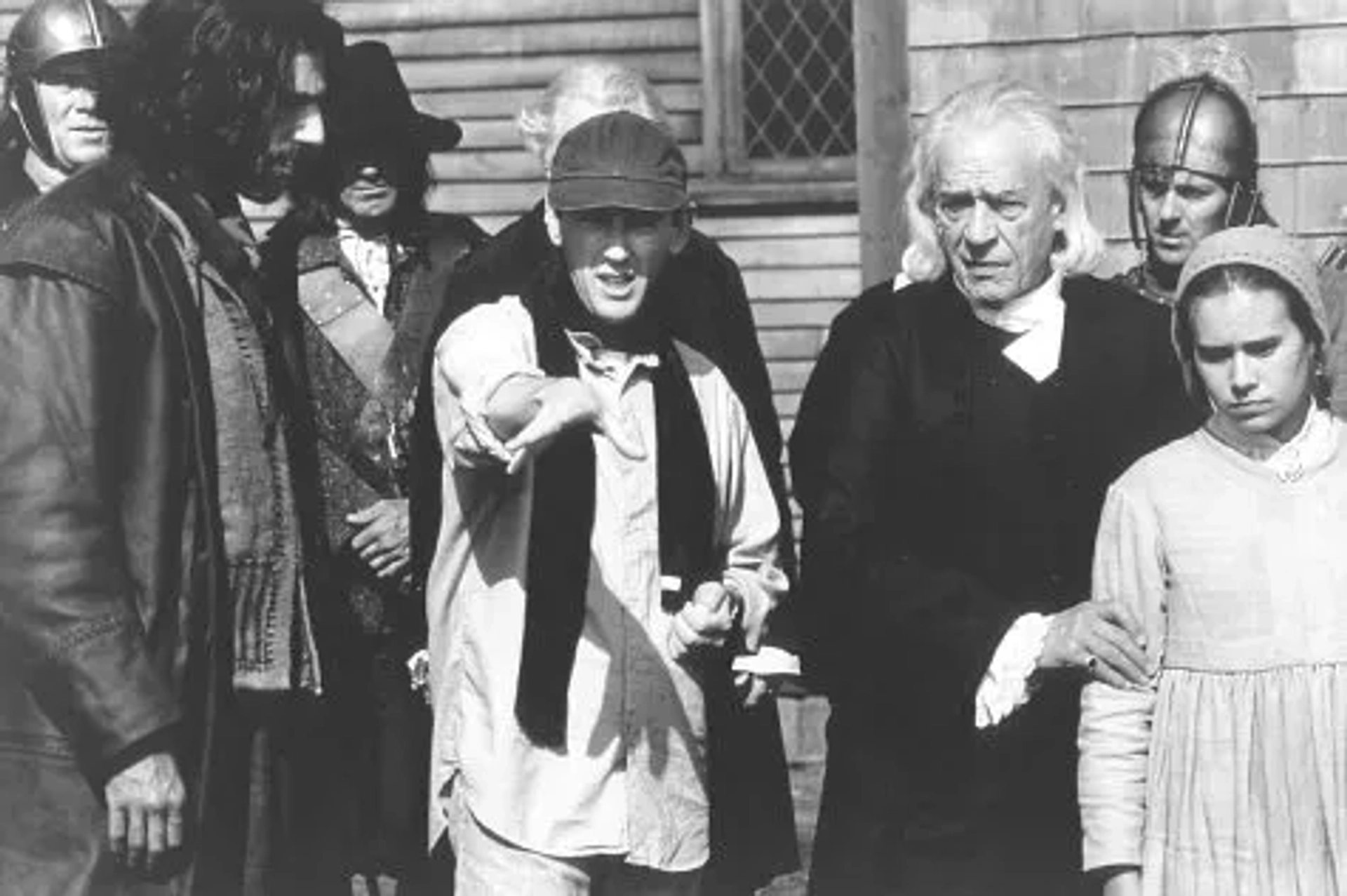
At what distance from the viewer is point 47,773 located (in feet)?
14.0

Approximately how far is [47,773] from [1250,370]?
75.0 inches

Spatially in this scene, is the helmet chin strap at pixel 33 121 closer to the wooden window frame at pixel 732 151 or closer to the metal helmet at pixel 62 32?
the metal helmet at pixel 62 32

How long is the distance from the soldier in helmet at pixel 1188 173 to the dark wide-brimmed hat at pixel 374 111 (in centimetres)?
157

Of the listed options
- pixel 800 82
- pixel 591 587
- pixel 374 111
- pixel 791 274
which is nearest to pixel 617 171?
pixel 591 587

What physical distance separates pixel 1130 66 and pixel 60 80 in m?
4.14

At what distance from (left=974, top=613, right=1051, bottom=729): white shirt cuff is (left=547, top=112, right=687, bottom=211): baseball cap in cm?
86

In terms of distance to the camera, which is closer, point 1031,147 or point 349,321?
point 1031,147

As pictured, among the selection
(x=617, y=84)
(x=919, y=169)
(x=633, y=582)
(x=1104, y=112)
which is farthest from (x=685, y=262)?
(x=1104, y=112)

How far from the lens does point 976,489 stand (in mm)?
4637

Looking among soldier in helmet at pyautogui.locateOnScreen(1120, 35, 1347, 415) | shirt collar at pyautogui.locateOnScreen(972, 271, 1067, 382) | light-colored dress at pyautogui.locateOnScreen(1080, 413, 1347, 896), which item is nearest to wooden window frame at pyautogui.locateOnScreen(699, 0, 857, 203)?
soldier in helmet at pyautogui.locateOnScreen(1120, 35, 1347, 415)

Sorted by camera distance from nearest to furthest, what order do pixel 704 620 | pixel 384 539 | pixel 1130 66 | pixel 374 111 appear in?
1. pixel 704 620
2. pixel 384 539
3. pixel 374 111
4. pixel 1130 66

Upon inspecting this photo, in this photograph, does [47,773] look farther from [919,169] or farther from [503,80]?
→ [503,80]

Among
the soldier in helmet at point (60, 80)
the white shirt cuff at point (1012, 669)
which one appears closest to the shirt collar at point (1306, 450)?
the white shirt cuff at point (1012, 669)

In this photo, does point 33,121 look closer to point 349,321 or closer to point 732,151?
point 349,321
